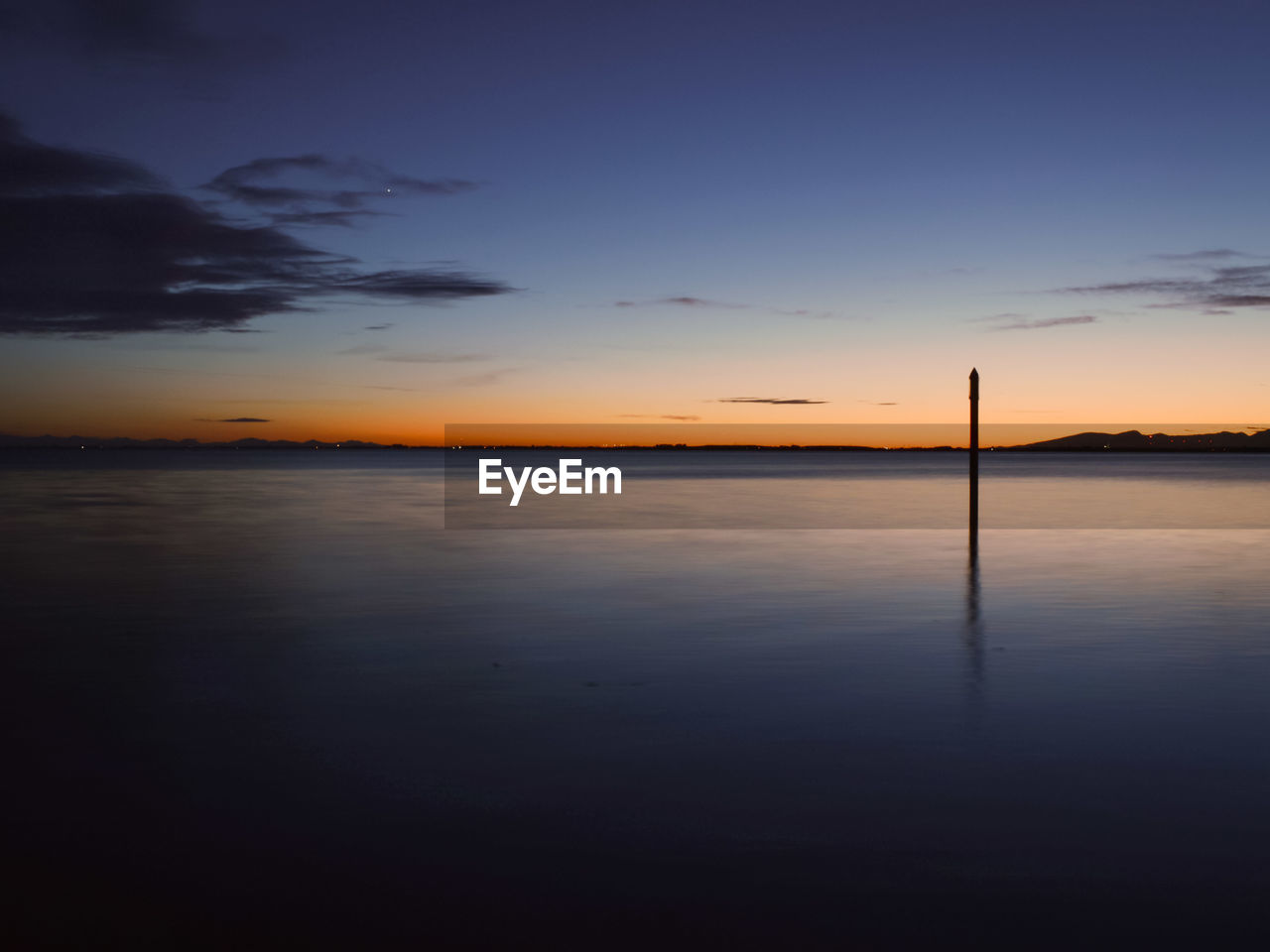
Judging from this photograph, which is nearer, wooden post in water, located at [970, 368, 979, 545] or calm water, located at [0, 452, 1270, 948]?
calm water, located at [0, 452, 1270, 948]

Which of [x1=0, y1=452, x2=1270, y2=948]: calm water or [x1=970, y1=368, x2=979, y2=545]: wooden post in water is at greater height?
[x1=970, y1=368, x2=979, y2=545]: wooden post in water

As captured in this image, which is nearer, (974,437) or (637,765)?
(637,765)

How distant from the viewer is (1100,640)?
16.6 meters

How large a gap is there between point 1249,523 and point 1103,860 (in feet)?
140

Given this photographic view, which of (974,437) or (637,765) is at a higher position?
(974,437)

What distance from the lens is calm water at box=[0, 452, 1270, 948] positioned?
670 centimetres

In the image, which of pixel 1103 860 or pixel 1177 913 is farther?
pixel 1103 860

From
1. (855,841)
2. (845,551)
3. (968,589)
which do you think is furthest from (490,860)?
(845,551)

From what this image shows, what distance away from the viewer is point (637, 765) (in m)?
9.72

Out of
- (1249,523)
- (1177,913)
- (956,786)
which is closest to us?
(1177,913)

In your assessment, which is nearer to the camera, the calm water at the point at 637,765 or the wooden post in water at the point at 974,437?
the calm water at the point at 637,765

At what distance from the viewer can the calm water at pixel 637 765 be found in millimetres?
6703

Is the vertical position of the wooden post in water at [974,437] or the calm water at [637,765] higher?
the wooden post in water at [974,437]

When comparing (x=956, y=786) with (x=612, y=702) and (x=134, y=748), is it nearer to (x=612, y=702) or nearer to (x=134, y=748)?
(x=612, y=702)
